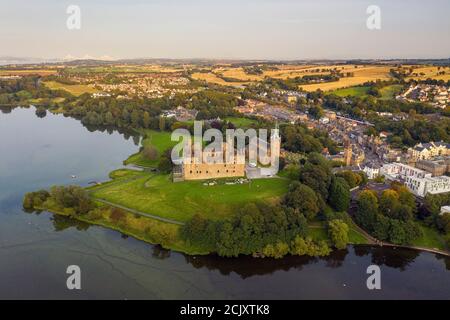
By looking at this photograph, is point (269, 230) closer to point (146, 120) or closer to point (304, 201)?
point (304, 201)

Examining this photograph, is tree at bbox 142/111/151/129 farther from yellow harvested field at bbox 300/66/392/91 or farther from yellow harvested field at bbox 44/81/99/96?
yellow harvested field at bbox 300/66/392/91

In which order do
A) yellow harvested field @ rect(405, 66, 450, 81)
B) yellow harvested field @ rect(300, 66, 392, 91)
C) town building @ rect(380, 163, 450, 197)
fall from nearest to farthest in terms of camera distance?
town building @ rect(380, 163, 450, 197), yellow harvested field @ rect(405, 66, 450, 81), yellow harvested field @ rect(300, 66, 392, 91)

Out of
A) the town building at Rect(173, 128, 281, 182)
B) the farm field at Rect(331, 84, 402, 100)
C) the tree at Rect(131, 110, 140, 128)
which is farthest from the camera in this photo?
the farm field at Rect(331, 84, 402, 100)

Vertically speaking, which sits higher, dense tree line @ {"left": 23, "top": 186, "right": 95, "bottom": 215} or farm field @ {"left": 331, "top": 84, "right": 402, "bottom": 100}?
farm field @ {"left": 331, "top": 84, "right": 402, "bottom": 100}

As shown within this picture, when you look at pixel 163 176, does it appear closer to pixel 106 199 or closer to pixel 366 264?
pixel 106 199

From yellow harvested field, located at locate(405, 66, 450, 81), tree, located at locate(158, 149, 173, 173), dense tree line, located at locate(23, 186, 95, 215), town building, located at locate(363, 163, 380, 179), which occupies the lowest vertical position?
dense tree line, located at locate(23, 186, 95, 215)

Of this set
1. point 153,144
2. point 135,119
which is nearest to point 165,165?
point 153,144

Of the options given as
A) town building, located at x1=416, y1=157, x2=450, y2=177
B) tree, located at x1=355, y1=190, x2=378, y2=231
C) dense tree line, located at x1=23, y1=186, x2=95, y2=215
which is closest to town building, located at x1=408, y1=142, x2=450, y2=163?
town building, located at x1=416, y1=157, x2=450, y2=177
